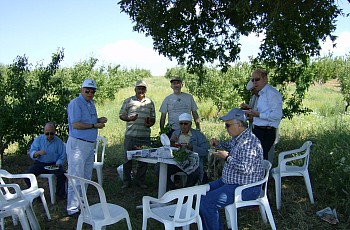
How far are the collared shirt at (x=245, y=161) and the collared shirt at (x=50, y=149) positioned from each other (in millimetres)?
2815

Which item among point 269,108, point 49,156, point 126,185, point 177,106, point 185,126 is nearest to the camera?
point 269,108

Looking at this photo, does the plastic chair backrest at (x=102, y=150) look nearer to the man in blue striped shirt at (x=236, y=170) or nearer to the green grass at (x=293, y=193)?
the green grass at (x=293, y=193)

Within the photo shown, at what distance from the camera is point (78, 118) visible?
14.9 ft

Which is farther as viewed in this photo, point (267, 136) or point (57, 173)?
point (57, 173)

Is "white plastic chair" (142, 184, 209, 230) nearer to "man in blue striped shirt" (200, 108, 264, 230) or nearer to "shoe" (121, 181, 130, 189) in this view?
"man in blue striped shirt" (200, 108, 264, 230)

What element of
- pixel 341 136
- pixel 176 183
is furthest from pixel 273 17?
pixel 341 136

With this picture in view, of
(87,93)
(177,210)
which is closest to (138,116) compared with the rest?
(87,93)

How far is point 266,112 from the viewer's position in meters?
5.02

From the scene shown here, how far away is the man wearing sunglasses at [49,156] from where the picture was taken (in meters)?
5.43

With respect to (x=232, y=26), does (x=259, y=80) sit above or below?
below

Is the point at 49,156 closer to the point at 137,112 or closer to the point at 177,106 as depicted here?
the point at 137,112

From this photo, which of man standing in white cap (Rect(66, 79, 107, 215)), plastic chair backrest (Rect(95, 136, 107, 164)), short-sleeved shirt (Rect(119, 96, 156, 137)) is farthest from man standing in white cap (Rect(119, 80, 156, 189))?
man standing in white cap (Rect(66, 79, 107, 215))

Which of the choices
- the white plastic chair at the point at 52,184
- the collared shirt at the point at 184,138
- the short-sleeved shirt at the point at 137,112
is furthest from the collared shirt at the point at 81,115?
the collared shirt at the point at 184,138

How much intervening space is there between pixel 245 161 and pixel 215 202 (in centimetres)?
51
